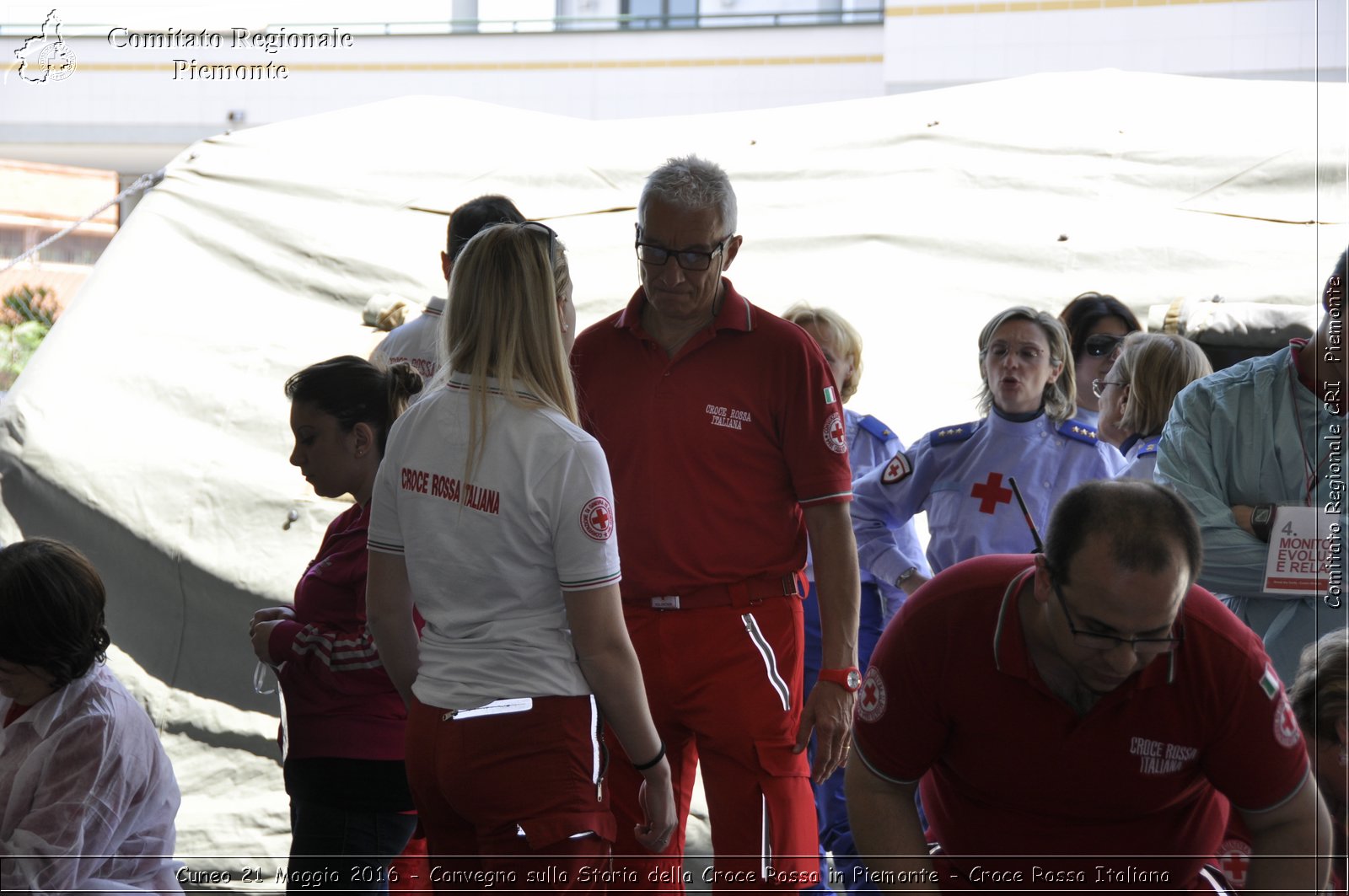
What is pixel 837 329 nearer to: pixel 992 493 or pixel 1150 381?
pixel 992 493

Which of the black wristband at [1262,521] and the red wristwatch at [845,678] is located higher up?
the black wristband at [1262,521]

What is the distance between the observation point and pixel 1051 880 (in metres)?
1.72

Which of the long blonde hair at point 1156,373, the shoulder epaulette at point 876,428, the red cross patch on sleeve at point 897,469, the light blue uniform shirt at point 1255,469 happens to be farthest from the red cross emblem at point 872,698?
the shoulder epaulette at point 876,428

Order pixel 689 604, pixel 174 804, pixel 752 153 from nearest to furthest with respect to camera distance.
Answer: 1. pixel 174 804
2. pixel 689 604
3. pixel 752 153

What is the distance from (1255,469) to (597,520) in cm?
144

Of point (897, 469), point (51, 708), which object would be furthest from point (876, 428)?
point (51, 708)

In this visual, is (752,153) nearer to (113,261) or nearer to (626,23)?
(113,261)

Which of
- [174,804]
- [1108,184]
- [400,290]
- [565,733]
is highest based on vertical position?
[1108,184]

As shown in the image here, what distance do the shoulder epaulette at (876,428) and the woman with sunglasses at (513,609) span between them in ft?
6.15

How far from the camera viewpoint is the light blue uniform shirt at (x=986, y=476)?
3.07 metres

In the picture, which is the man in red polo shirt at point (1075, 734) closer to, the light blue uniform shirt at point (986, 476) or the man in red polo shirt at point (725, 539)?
the man in red polo shirt at point (725, 539)

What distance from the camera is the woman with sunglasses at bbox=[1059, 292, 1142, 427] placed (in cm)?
377

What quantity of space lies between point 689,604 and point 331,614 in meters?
0.65

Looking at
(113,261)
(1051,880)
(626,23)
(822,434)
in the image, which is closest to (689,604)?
(822,434)
